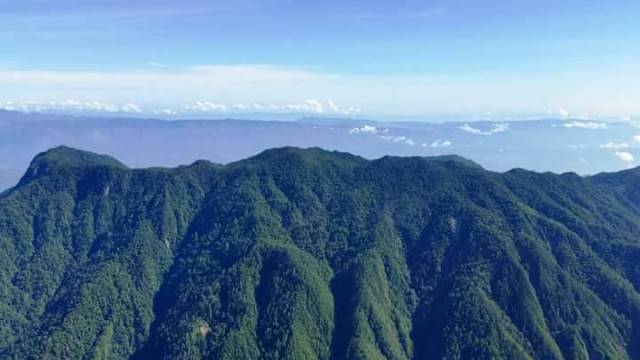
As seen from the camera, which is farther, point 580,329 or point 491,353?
point 580,329

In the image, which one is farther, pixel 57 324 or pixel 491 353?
pixel 57 324

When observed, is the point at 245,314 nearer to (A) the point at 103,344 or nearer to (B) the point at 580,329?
(A) the point at 103,344

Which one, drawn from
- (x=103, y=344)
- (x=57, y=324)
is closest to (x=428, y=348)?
(x=103, y=344)

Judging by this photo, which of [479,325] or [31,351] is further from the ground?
[479,325]

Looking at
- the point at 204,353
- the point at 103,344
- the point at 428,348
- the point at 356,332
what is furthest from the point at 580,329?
the point at 103,344

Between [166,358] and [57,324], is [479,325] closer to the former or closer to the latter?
[166,358]

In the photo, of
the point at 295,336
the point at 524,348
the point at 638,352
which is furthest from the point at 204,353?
the point at 638,352

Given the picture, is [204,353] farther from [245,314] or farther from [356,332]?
[356,332]

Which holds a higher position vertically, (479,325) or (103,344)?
(479,325)
